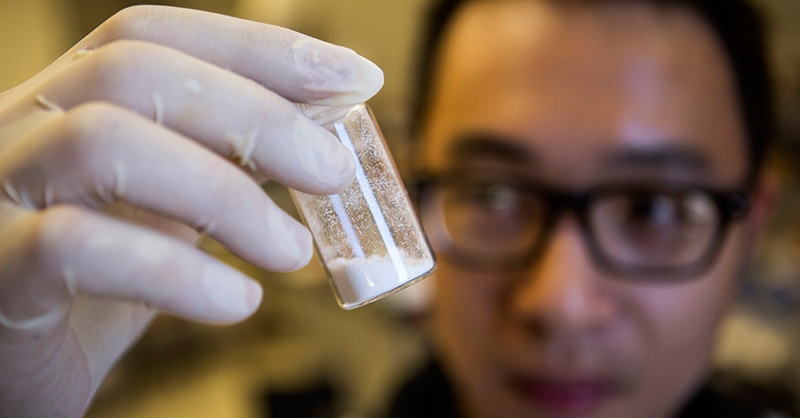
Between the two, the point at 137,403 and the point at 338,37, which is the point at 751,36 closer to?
the point at 338,37

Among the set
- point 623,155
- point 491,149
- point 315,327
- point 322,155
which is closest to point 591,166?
point 623,155

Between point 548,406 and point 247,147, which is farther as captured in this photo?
point 548,406

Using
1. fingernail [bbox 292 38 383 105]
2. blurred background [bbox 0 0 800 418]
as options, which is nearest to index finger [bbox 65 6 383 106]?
fingernail [bbox 292 38 383 105]

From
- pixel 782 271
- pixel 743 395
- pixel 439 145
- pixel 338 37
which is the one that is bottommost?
pixel 743 395

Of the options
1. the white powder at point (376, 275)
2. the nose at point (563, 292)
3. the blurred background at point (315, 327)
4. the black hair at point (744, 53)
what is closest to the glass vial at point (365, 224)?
Result: the white powder at point (376, 275)

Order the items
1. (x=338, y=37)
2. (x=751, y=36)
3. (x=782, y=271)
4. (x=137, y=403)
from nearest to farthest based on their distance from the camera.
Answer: (x=751, y=36) → (x=782, y=271) → (x=137, y=403) → (x=338, y=37)

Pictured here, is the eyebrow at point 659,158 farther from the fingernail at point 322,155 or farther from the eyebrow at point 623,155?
the fingernail at point 322,155

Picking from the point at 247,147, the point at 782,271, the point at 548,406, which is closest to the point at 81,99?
the point at 247,147
